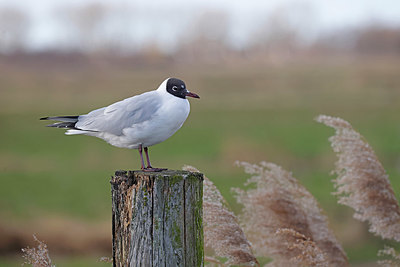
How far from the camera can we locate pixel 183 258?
3035 millimetres

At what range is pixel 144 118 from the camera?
3.53m

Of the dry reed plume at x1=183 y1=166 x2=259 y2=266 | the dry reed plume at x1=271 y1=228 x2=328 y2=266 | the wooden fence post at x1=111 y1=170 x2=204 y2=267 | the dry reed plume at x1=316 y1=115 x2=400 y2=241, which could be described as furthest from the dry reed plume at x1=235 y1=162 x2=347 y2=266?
the wooden fence post at x1=111 y1=170 x2=204 y2=267

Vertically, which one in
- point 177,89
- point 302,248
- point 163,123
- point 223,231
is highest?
point 177,89

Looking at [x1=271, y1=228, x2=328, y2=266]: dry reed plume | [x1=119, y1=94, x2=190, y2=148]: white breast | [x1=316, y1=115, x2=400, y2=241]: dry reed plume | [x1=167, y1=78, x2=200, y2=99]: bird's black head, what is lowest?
[x1=271, y1=228, x2=328, y2=266]: dry reed plume

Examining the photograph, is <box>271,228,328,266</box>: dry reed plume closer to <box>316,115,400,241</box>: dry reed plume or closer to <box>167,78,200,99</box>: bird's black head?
<box>316,115,400,241</box>: dry reed plume

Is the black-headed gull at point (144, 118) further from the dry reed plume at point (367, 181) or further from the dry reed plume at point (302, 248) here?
the dry reed plume at point (367, 181)

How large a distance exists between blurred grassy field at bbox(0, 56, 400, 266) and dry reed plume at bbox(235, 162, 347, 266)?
5.07 meters

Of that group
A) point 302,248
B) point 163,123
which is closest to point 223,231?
point 302,248

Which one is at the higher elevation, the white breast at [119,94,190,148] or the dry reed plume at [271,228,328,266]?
the white breast at [119,94,190,148]

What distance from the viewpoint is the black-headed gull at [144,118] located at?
3500 millimetres

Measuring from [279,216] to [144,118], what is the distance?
4.74ft

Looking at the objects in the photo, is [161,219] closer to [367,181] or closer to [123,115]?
[123,115]

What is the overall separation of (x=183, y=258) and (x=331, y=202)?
11120 millimetres

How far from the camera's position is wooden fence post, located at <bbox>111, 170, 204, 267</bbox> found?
9.87 ft
